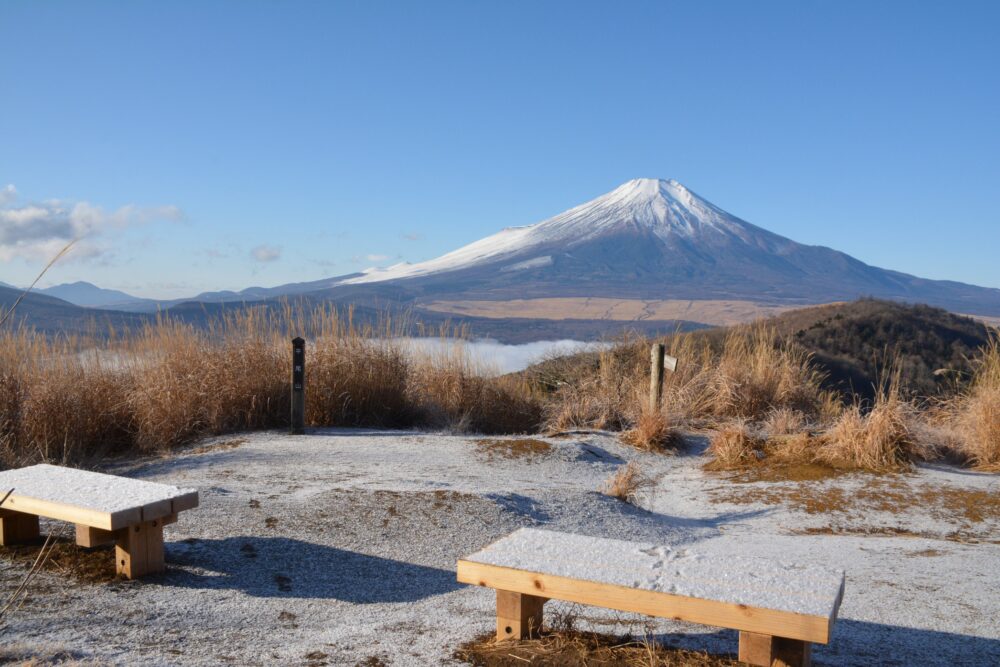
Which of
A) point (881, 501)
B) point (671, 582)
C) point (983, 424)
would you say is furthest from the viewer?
point (983, 424)

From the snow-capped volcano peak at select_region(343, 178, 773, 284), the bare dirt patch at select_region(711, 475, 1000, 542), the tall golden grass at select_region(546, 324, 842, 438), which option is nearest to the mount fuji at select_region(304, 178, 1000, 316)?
the snow-capped volcano peak at select_region(343, 178, 773, 284)

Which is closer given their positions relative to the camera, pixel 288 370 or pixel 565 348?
pixel 288 370

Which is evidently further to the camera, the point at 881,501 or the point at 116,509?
the point at 881,501

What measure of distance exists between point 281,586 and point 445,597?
80 cm

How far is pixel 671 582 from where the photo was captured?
3.00 metres

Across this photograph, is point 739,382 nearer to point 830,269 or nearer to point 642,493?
point 642,493

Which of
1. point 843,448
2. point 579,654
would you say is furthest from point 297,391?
point 579,654

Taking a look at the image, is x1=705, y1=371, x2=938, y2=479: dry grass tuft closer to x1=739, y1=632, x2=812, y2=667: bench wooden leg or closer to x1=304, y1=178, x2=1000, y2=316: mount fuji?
x1=739, y1=632, x2=812, y2=667: bench wooden leg

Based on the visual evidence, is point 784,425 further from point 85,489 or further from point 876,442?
point 85,489

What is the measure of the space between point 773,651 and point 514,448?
16.1 feet

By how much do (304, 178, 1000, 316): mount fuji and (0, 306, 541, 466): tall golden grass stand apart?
93618 mm

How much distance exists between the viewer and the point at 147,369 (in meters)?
8.29

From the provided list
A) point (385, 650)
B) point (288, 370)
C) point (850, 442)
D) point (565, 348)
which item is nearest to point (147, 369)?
point (288, 370)

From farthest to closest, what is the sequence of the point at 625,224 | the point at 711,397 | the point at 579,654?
the point at 625,224 → the point at 711,397 → the point at 579,654
